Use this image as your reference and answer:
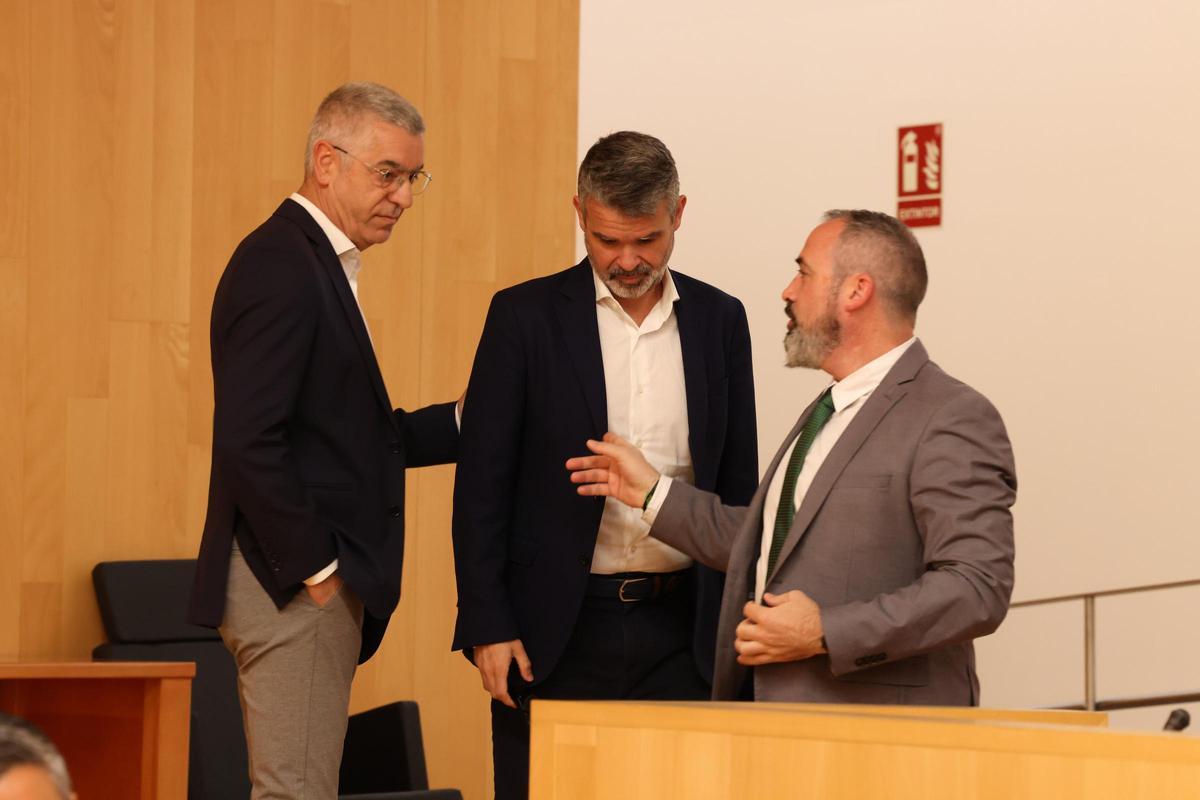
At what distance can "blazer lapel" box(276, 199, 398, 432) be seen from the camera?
2.89 metres

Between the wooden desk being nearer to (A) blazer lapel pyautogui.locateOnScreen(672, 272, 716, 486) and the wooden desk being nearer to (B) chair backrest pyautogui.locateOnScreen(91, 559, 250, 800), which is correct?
(B) chair backrest pyautogui.locateOnScreen(91, 559, 250, 800)

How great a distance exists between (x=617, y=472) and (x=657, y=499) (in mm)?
89

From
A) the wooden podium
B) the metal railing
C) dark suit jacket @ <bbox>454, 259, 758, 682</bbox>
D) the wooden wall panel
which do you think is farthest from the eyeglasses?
the metal railing

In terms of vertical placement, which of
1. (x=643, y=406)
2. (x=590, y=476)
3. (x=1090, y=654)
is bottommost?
(x=1090, y=654)

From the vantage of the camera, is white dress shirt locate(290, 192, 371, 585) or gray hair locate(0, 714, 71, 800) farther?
white dress shirt locate(290, 192, 371, 585)

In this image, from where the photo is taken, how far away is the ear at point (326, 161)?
297cm

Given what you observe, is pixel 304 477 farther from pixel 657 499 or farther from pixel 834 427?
pixel 834 427

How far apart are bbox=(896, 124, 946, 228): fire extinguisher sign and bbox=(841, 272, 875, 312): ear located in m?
4.28

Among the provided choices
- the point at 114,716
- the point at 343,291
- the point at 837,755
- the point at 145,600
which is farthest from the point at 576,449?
the point at 145,600

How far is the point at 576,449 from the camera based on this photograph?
123 inches

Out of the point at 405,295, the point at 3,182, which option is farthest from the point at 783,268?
the point at 3,182

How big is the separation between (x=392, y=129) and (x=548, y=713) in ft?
4.83

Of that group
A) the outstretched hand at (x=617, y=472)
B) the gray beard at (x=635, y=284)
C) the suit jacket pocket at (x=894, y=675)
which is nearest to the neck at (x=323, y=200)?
the gray beard at (x=635, y=284)

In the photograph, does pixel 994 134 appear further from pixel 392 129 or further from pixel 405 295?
pixel 392 129
